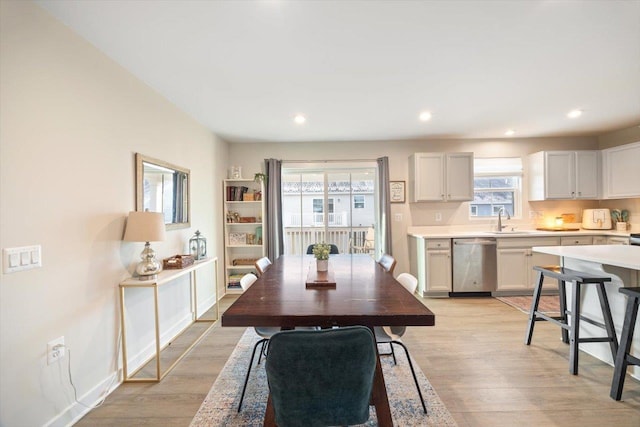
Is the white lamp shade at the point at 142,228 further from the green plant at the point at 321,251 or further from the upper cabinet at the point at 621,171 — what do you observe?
the upper cabinet at the point at 621,171

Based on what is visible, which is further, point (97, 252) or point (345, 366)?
point (97, 252)

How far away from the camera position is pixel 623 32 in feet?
6.39

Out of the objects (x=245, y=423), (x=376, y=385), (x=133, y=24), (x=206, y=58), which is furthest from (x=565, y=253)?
(x=133, y=24)

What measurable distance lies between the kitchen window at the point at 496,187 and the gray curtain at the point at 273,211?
315 centimetres

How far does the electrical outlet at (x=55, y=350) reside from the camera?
5.42ft

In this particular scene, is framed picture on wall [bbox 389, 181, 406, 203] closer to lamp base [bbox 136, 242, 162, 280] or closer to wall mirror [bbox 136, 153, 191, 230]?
wall mirror [bbox 136, 153, 191, 230]

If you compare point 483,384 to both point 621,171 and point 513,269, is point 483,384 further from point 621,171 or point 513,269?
point 621,171

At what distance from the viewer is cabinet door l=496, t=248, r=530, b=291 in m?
4.17

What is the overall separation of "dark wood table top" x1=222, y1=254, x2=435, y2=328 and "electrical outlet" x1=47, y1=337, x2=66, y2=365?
3.53ft

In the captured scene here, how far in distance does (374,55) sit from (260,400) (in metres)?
2.60

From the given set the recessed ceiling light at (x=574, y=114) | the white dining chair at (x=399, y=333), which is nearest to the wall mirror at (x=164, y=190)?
the white dining chair at (x=399, y=333)

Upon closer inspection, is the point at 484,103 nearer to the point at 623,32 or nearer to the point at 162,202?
the point at 623,32

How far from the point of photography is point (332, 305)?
1.58m

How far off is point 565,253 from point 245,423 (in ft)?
9.09
